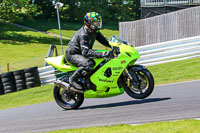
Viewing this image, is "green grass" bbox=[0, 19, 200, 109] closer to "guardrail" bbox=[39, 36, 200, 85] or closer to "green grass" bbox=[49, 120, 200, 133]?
"guardrail" bbox=[39, 36, 200, 85]

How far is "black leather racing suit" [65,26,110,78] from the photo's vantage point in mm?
7188

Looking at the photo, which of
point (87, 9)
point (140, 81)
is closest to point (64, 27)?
point (87, 9)

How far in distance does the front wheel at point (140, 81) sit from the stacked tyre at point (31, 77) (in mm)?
8845

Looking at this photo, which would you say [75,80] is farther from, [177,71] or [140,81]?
[177,71]

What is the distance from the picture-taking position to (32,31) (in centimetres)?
4822

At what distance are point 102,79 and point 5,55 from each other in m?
28.2

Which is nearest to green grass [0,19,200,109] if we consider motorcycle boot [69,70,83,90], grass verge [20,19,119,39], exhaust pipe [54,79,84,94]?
exhaust pipe [54,79,84,94]

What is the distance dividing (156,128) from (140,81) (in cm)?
212

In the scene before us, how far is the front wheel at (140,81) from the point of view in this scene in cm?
702

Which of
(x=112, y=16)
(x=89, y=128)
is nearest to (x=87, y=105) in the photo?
(x=89, y=128)

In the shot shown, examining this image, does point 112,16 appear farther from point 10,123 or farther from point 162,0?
point 10,123

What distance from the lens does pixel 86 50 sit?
7180 millimetres

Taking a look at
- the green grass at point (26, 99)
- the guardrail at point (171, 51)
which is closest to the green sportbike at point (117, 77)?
the green grass at point (26, 99)

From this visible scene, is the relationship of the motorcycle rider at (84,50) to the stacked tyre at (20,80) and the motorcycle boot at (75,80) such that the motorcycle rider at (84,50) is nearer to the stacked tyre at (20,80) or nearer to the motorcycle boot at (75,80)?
the motorcycle boot at (75,80)
